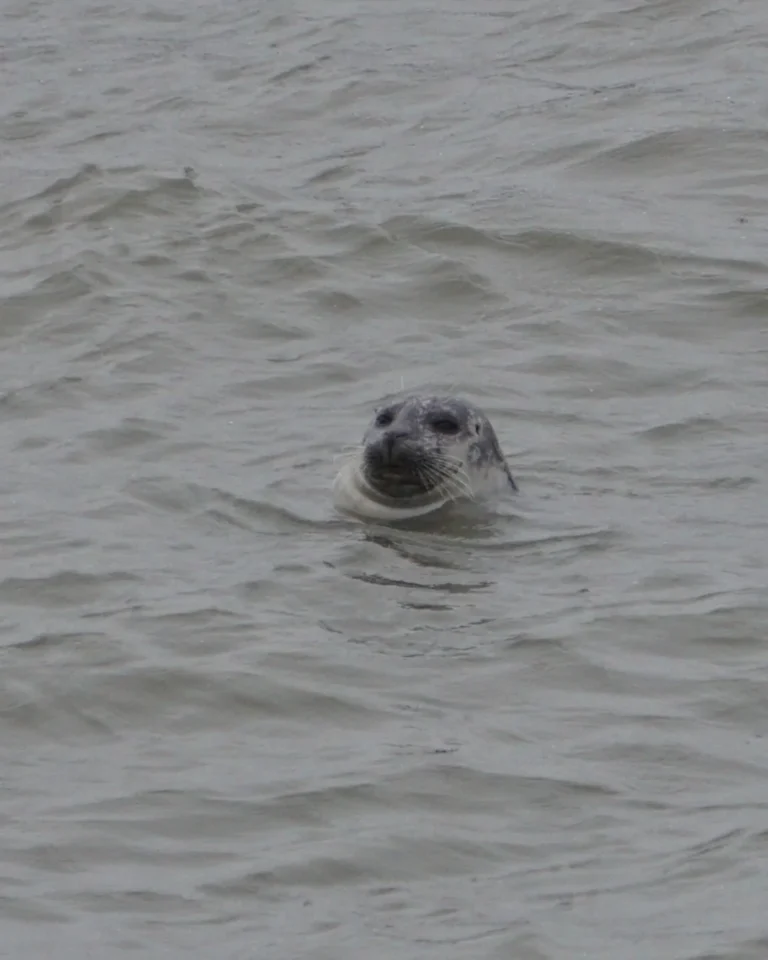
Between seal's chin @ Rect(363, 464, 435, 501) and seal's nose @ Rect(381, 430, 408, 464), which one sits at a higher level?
seal's nose @ Rect(381, 430, 408, 464)

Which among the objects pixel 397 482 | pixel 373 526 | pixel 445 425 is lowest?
pixel 373 526

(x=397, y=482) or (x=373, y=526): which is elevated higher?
(x=397, y=482)

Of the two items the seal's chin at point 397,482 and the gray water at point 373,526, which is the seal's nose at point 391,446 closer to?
the seal's chin at point 397,482

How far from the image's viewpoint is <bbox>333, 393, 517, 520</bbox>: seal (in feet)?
33.7

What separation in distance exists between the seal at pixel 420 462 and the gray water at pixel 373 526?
197 mm

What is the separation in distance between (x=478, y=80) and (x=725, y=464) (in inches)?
288

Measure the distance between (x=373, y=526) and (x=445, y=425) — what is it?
681mm

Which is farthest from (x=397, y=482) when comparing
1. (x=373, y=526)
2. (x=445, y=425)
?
(x=445, y=425)

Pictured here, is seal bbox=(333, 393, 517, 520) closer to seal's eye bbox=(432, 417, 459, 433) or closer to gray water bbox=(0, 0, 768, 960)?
seal's eye bbox=(432, 417, 459, 433)

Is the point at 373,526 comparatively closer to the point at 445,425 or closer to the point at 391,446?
the point at 391,446

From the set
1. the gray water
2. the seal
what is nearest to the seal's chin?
the seal

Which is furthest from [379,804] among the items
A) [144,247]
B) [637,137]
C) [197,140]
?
[197,140]

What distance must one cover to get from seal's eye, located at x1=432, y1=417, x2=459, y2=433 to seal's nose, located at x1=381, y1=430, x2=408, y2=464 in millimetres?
292

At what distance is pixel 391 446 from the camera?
10.2m
